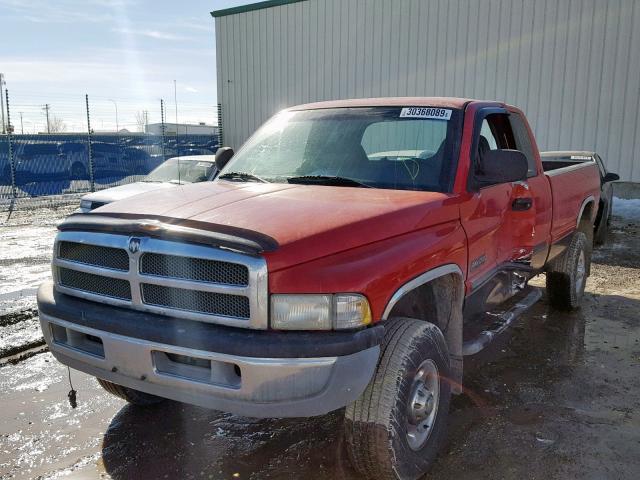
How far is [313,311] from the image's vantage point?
2.52 meters

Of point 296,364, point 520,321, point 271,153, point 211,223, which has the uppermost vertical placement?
point 271,153

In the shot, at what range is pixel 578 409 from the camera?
12.9ft

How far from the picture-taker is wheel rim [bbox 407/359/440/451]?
2.97 metres

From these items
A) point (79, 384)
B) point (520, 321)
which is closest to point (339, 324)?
point (79, 384)

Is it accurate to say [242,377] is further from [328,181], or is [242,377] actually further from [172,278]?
[328,181]

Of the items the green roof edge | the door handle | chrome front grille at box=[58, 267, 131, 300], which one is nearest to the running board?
the door handle

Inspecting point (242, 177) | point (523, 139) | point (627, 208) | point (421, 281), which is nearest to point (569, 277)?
point (523, 139)

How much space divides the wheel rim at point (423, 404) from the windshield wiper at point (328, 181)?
1165 mm

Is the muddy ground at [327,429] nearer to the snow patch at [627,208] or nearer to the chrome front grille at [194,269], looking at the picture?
the chrome front grille at [194,269]

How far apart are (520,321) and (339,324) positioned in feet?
13.2

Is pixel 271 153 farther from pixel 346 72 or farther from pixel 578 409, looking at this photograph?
pixel 346 72

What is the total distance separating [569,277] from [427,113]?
2.98m

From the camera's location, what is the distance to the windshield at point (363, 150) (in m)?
3.59

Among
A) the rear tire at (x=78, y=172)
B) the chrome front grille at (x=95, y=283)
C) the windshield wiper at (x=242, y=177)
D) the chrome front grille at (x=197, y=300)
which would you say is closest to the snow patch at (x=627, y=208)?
the windshield wiper at (x=242, y=177)
